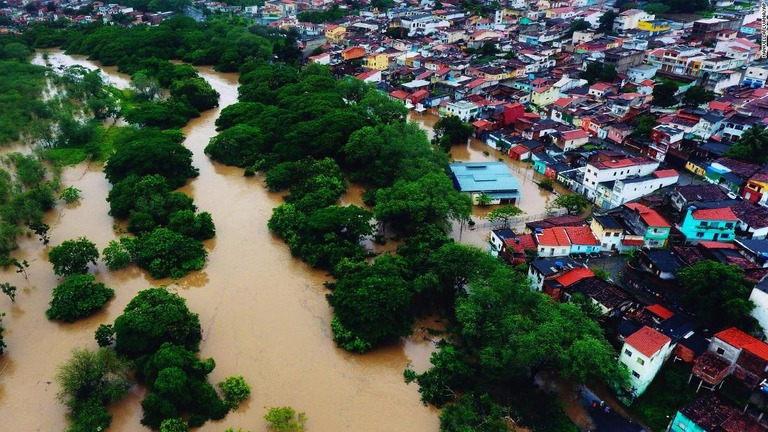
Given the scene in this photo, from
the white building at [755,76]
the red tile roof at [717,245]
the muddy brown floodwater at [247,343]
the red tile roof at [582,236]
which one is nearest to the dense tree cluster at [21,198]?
the muddy brown floodwater at [247,343]

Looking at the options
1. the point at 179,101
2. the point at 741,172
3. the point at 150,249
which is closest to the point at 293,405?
the point at 150,249

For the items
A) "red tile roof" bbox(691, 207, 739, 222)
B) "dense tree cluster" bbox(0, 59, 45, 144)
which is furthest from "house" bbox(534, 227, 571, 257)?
"dense tree cluster" bbox(0, 59, 45, 144)

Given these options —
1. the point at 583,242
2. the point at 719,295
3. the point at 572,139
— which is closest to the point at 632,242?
the point at 583,242

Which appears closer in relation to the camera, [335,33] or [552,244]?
[552,244]

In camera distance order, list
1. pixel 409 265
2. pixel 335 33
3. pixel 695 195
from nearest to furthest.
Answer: pixel 409 265
pixel 695 195
pixel 335 33

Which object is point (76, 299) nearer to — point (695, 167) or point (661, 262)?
point (661, 262)

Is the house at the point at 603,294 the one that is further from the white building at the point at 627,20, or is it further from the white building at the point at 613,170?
the white building at the point at 627,20
